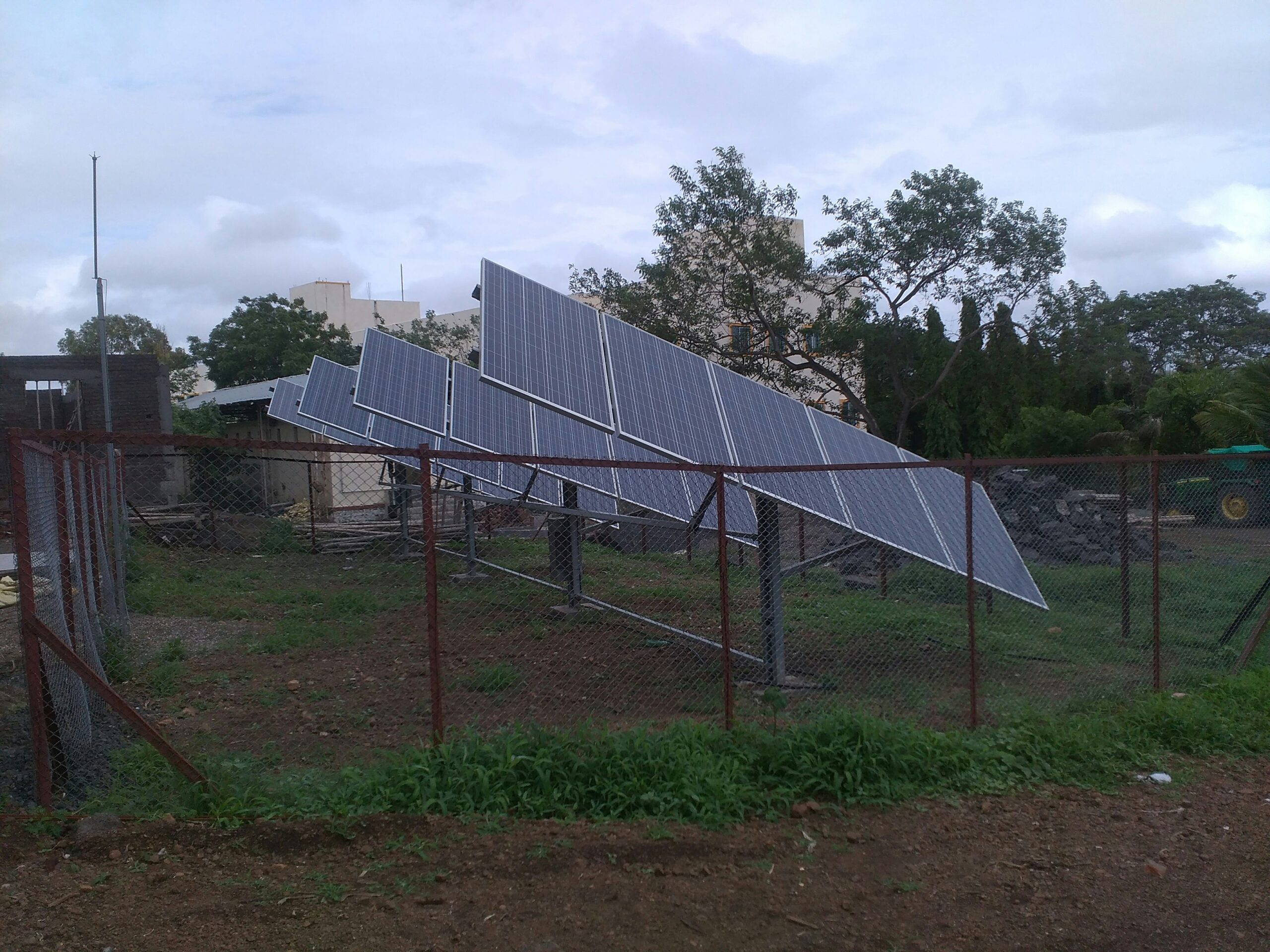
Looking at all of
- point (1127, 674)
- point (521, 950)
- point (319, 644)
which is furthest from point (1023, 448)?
point (521, 950)

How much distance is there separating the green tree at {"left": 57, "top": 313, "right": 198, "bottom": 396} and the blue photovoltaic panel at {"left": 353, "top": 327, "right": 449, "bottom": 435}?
130ft

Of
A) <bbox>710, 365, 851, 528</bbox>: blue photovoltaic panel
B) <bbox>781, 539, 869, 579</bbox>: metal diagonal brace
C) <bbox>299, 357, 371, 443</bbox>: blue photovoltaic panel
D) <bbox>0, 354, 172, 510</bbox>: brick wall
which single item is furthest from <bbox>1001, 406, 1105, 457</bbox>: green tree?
<bbox>0, 354, 172, 510</bbox>: brick wall

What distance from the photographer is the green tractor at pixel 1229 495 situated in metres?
17.8

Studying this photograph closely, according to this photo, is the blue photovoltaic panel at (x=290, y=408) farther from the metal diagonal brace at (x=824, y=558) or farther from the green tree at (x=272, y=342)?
the green tree at (x=272, y=342)

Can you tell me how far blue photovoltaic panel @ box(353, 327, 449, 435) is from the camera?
44.3 ft

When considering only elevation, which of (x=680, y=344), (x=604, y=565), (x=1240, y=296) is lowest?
(x=604, y=565)

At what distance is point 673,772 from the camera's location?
5250 millimetres

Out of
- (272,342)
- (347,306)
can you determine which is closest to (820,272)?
(272,342)

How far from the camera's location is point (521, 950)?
3.82 meters

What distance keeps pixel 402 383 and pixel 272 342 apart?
32763 mm

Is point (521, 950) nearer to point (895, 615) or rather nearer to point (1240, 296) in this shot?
point (895, 615)

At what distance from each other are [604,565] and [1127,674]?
9286 mm

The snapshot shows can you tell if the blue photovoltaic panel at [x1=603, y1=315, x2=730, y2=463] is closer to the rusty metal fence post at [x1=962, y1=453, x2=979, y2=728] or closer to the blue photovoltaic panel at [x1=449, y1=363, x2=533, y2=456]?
the rusty metal fence post at [x1=962, y1=453, x2=979, y2=728]

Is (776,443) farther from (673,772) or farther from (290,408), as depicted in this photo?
(290,408)
